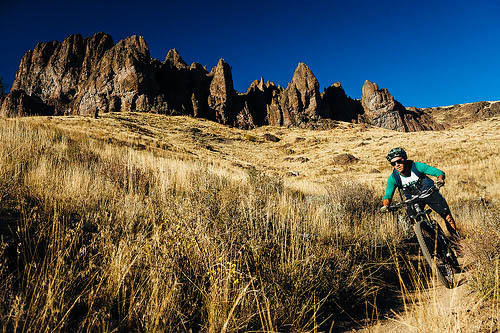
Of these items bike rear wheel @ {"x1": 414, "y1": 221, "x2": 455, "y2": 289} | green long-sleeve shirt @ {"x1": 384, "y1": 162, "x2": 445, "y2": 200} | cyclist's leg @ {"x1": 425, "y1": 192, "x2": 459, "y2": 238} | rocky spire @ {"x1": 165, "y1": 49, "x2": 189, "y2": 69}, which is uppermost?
rocky spire @ {"x1": 165, "y1": 49, "x2": 189, "y2": 69}

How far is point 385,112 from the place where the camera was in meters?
123

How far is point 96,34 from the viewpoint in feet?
371

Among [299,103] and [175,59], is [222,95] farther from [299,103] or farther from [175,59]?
[175,59]

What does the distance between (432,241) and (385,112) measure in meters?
138

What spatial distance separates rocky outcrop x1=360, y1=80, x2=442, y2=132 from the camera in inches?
4774

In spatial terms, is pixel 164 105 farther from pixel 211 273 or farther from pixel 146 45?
pixel 211 273

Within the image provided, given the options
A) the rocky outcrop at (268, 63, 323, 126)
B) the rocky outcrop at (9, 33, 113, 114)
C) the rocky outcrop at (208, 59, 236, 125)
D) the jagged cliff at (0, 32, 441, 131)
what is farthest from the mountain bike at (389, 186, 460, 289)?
the rocky outcrop at (9, 33, 113, 114)

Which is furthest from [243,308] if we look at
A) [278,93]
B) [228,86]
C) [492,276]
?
[278,93]

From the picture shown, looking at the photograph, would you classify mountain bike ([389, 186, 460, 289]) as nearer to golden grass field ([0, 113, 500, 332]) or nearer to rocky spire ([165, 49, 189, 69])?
golden grass field ([0, 113, 500, 332])

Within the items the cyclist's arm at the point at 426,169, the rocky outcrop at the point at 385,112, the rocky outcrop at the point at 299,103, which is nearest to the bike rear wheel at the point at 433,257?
the cyclist's arm at the point at 426,169

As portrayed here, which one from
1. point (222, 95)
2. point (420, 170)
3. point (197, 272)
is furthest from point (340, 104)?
point (197, 272)

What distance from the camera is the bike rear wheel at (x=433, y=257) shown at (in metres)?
3.47

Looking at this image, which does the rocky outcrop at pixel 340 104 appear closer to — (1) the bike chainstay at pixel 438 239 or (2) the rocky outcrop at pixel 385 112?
(2) the rocky outcrop at pixel 385 112

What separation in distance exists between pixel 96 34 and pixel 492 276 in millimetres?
145384
